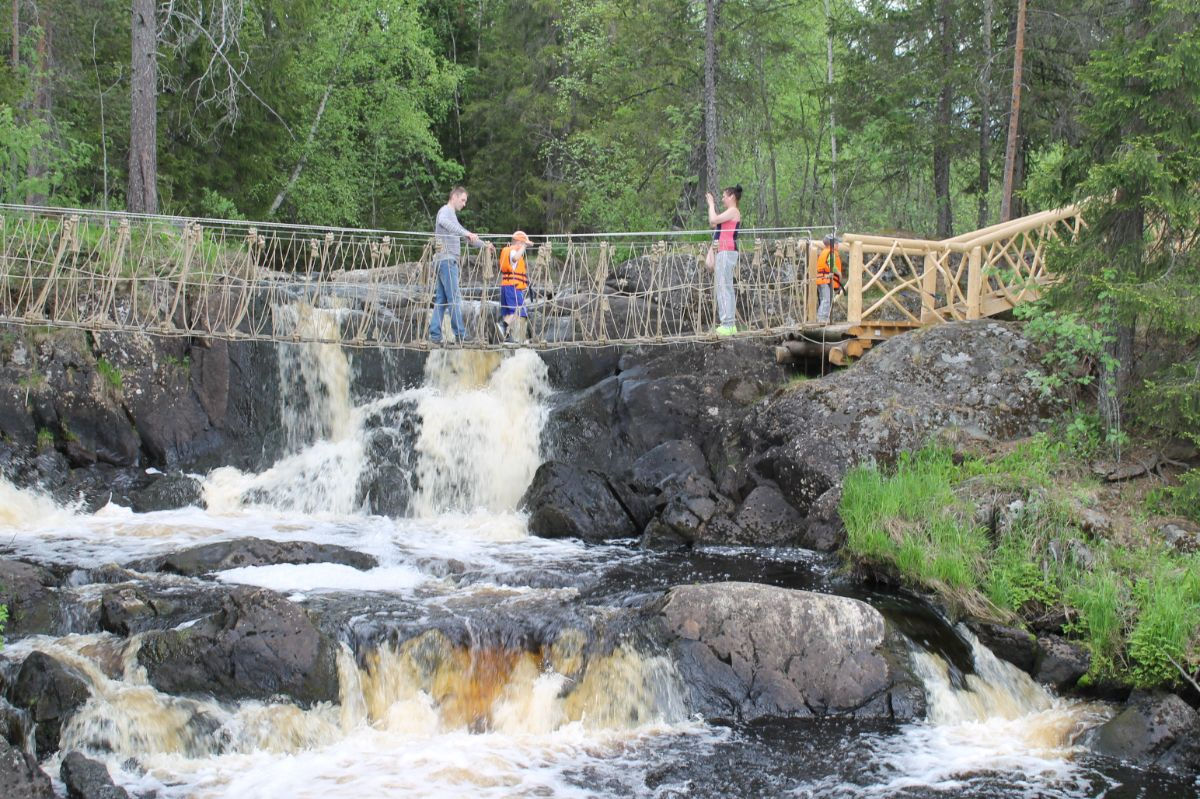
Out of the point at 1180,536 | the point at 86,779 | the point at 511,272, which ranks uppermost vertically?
the point at 511,272

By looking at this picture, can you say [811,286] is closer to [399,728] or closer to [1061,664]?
[1061,664]

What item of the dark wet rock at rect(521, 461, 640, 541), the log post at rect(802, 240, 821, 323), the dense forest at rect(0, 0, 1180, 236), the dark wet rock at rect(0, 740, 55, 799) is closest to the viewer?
the dark wet rock at rect(0, 740, 55, 799)

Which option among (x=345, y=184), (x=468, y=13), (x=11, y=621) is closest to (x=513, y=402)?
(x=11, y=621)

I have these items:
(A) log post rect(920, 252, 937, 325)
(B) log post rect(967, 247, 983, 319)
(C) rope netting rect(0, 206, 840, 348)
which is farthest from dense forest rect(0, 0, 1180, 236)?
(A) log post rect(920, 252, 937, 325)

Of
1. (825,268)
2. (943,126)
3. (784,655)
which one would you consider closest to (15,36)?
(825,268)

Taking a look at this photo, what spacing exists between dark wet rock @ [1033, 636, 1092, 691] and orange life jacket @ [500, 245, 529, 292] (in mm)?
6864

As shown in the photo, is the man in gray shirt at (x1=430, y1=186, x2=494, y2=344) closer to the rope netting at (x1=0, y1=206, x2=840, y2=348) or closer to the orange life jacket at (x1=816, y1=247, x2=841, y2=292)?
the rope netting at (x1=0, y1=206, x2=840, y2=348)

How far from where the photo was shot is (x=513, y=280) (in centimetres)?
1267

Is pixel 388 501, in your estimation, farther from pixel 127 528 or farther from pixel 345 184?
pixel 345 184

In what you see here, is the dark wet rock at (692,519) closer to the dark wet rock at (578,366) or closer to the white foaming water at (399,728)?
the dark wet rock at (578,366)

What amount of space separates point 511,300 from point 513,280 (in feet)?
1.14

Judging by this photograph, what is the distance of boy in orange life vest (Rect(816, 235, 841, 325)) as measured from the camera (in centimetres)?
1301

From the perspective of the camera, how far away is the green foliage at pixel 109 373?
13.8 metres

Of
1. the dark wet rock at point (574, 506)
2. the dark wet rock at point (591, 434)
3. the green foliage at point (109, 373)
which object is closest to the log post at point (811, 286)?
the dark wet rock at point (591, 434)
